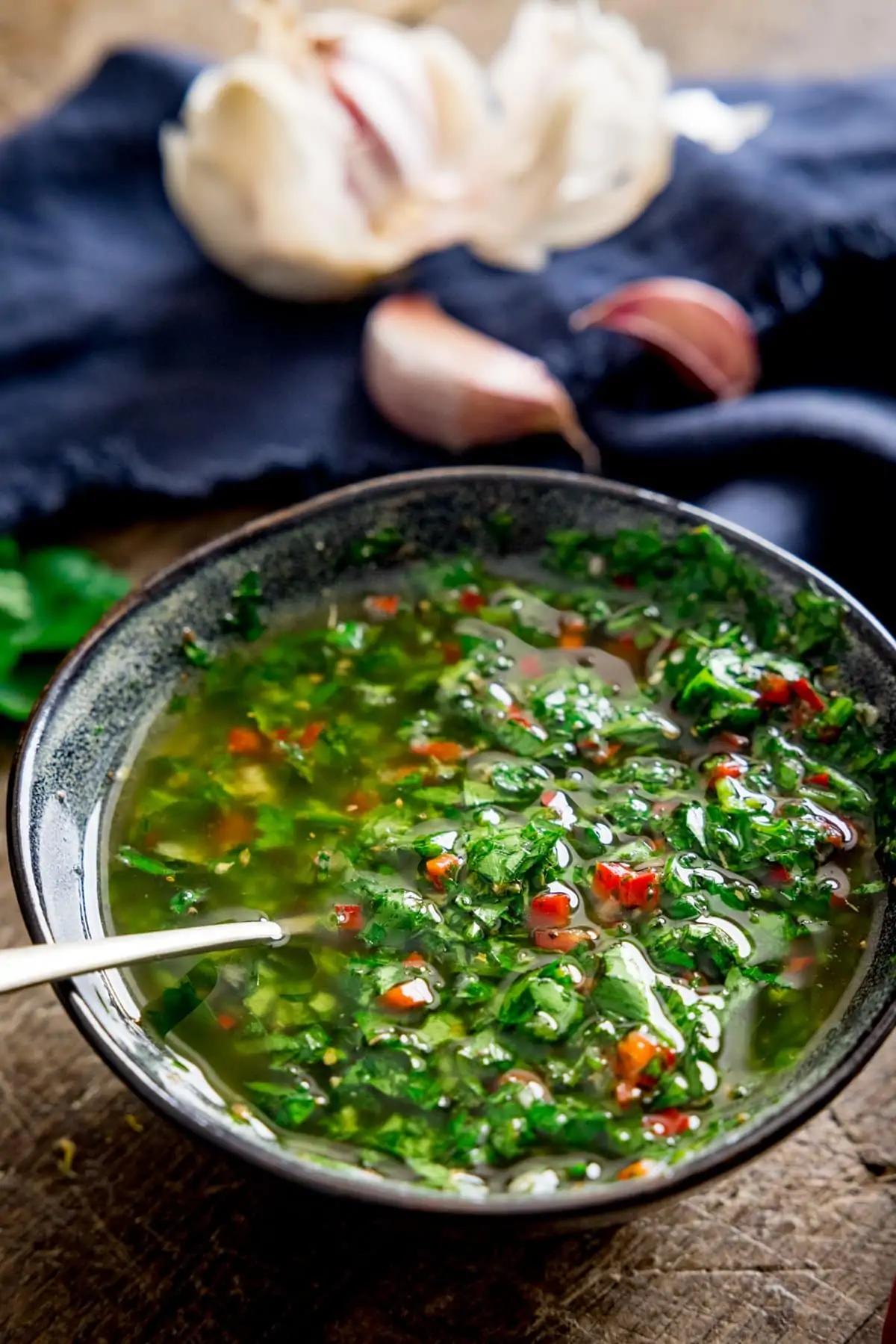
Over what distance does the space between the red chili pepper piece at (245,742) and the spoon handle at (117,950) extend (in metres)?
0.36

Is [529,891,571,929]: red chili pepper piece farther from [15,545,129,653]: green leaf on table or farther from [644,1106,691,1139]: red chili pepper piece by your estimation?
[15,545,129,653]: green leaf on table

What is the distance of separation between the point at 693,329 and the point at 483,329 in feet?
1.62

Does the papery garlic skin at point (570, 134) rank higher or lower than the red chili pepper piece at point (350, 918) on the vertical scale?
higher

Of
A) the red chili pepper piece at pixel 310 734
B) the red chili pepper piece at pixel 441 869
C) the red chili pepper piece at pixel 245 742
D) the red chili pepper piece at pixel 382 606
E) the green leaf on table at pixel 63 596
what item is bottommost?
the green leaf on table at pixel 63 596

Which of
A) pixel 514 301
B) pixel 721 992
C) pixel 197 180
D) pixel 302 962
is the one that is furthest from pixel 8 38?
pixel 721 992

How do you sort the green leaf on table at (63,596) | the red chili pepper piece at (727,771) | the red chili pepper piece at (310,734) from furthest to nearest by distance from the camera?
the green leaf on table at (63,596) < the red chili pepper piece at (310,734) < the red chili pepper piece at (727,771)

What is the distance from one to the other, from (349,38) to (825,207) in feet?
3.70

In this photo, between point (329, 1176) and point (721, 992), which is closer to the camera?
point (329, 1176)

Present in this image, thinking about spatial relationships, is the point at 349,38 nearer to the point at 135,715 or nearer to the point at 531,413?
the point at 531,413

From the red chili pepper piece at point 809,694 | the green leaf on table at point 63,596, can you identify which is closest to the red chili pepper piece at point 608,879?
the red chili pepper piece at point 809,694

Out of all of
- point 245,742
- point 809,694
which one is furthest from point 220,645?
point 809,694

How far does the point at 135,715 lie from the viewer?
7.22 feet

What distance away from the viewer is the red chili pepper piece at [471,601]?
241 centimetres

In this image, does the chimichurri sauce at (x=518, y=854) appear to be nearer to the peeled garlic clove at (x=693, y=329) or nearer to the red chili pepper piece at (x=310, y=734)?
the red chili pepper piece at (x=310, y=734)
